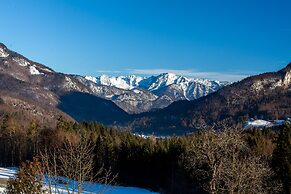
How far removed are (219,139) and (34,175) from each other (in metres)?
14.2

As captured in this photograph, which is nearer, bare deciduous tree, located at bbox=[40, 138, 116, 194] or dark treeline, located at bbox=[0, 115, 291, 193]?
bare deciduous tree, located at bbox=[40, 138, 116, 194]

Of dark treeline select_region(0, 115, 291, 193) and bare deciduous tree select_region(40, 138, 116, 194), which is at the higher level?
bare deciduous tree select_region(40, 138, 116, 194)

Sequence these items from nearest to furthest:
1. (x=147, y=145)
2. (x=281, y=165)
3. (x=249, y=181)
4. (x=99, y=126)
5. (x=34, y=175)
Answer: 1. (x=34, y=175)
2. (x=249, y=181)
3. (x=281, y=165)
4. (x=147, y=145)
5. (x=99, y=126)

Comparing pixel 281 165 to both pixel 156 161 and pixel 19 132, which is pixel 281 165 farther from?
pixel 19 132

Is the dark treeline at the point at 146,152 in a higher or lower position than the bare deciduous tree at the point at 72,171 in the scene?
lower

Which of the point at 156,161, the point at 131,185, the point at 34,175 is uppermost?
the point at 34,175

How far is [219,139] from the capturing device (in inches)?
1065

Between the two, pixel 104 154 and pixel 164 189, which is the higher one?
pixel 104 154

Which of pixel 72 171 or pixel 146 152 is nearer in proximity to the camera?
pixel 72 171

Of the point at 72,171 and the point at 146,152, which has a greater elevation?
the point at 72,171

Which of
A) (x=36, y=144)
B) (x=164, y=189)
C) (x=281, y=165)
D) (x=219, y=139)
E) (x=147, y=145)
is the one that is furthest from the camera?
(x=36, y=144)

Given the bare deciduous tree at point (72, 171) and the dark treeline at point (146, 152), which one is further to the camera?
the dark treeline at point (146, 152)

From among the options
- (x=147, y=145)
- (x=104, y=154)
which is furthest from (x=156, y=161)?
(x=104, y=154)

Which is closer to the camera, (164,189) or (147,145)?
(164,189)
